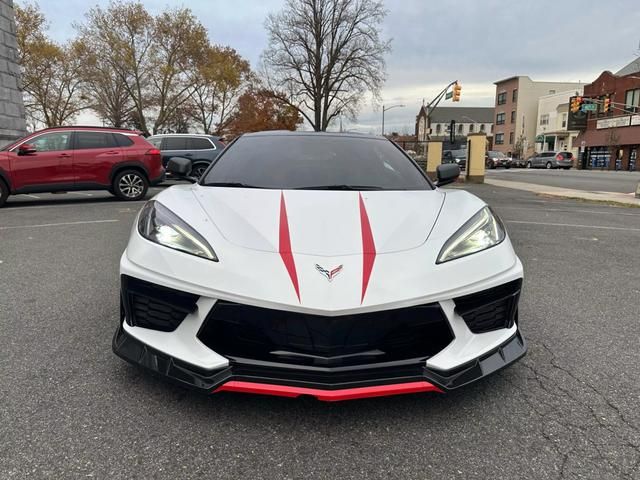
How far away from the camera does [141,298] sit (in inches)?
79.0

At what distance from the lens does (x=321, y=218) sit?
2273 mm

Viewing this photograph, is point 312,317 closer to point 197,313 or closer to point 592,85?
point 197,313

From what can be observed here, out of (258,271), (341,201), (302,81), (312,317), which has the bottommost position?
(312,317)

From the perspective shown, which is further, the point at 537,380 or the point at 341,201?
the point at 341,201

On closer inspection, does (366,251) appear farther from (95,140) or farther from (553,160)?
(553,160)

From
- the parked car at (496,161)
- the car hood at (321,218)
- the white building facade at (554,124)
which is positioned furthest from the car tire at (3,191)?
the white building facade at (554,124)

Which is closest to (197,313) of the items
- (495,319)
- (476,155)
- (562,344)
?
(495,319)

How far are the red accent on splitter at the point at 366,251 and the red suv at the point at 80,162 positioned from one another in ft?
30.9

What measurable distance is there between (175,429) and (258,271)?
76 centimetres

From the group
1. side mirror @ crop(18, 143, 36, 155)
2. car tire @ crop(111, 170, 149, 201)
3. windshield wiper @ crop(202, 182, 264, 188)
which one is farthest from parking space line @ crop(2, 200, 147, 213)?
windshield wiper @ crop(202, 182, 264, 188)

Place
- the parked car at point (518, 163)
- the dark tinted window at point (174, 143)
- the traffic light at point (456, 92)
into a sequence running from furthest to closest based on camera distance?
the parked car at point (518, 163), the traffic light at point (456, 92), the dark tinted window at point (174, 143)

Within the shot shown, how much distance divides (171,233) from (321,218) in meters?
0.74

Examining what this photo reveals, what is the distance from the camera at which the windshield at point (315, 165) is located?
2.98 m

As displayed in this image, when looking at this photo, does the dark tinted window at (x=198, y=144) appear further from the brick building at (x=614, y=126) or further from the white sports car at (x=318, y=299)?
the brick building at (x=614, y=126)
